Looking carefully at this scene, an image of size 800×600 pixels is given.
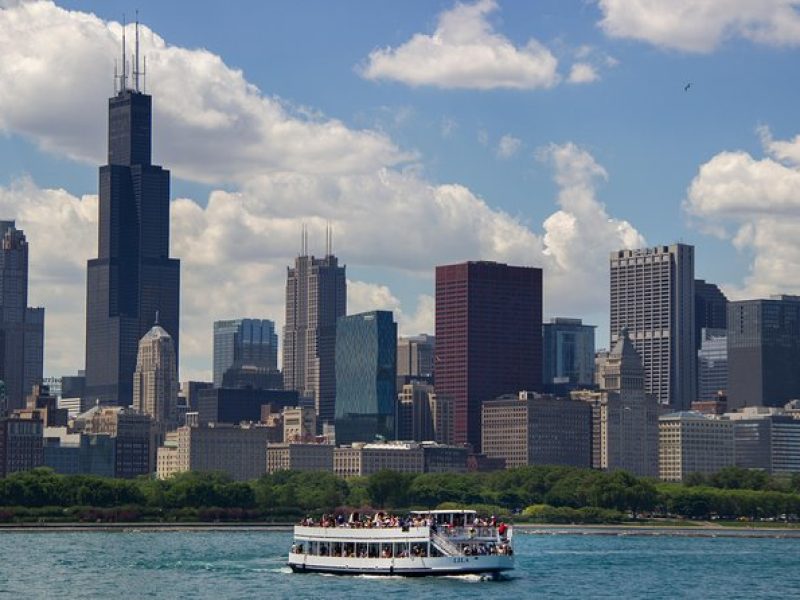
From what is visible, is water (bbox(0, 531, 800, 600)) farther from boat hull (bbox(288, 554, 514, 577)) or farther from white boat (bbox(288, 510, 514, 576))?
white boat (bbox(288, 510, 514, 576))

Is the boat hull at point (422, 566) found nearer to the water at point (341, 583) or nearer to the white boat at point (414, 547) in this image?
the white boat at point (414, 547)

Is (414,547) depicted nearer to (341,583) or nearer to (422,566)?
(422,566)

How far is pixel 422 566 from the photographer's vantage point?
170 m

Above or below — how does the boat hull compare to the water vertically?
above

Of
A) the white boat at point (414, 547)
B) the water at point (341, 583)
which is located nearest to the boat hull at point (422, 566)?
the white boat at point (414, 547)

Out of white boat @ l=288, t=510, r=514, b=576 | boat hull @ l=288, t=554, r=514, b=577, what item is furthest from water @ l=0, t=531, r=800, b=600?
white boat @ l=288, t=510, r=514, b=576

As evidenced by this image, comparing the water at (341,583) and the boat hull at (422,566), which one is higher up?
the boat hull at (422,566)

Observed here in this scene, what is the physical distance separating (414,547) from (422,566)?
2.00 m

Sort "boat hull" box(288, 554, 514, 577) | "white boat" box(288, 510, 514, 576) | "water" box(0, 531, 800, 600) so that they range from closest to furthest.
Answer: "water" box(0, 531, 800, 600), "boat hull" box(288, 554, 514, 577), "white boat" box(288, 510, 514, 576)

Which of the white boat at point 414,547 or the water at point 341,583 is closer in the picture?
the water at point 341,583

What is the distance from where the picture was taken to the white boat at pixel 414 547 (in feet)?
559

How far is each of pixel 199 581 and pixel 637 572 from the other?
46.0 m

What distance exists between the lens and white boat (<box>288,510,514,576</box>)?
170m

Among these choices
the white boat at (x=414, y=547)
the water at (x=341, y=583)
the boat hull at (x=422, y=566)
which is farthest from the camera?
the white boat at (x=414, y=547)
